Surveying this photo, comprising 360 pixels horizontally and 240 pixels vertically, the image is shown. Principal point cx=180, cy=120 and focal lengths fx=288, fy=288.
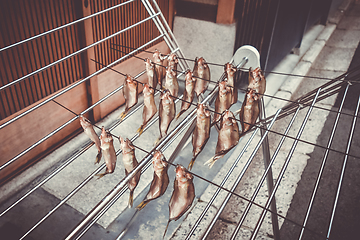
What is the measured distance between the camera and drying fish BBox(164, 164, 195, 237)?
1.33m

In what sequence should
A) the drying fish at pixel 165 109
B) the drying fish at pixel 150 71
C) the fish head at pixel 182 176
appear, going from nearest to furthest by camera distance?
the fish head at pixel 182 176 → the drying fish at pixel 165 109 → the drying fish at pixel 150 71

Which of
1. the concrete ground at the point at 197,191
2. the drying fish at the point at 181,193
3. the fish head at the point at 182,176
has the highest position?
the fish head at the point at 182,176

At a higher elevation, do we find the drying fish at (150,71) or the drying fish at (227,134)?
the drying fish at (150,71)

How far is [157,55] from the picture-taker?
6.85 feet

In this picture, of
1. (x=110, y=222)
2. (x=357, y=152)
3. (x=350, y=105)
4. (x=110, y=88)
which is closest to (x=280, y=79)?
(x=350, y=105)

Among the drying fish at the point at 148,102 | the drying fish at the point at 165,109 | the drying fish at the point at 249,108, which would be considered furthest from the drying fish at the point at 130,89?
the drying fish at the point at 249,108

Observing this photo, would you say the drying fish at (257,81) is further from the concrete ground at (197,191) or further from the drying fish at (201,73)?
the concrete ground at (197,191)

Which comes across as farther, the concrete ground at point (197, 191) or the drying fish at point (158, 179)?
the concrete ground at point (197, 191)

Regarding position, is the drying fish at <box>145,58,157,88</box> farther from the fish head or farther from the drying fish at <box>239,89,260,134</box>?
the fish head

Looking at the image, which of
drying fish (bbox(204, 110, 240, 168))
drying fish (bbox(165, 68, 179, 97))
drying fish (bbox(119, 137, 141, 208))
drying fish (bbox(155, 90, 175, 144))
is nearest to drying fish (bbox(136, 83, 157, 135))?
drying fish (bbox(155, 90, 175, 144))

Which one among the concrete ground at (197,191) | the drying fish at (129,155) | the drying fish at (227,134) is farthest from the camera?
the concrete ground at (197,191)

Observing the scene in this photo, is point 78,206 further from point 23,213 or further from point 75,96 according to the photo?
point 75,96

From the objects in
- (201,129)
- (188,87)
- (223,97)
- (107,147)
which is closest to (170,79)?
(188,87)

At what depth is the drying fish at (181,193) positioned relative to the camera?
1326mm
